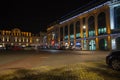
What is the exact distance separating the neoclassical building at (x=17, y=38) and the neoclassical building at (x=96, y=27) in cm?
4837

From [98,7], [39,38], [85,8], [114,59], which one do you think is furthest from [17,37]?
[114,59]

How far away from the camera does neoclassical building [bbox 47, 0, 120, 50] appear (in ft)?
172

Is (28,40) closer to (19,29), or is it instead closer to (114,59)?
(19,29)

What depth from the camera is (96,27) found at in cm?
6078

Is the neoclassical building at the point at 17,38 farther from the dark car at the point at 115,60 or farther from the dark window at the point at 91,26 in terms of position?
the dark car at the point at 115,60

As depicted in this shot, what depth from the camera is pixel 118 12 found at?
51.6 meters

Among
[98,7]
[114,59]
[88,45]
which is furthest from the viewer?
[88,45]

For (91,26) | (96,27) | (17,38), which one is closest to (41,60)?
(96,27)

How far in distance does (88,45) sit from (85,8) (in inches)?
531

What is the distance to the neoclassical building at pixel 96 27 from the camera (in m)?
52.4

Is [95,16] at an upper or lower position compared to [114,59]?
upper

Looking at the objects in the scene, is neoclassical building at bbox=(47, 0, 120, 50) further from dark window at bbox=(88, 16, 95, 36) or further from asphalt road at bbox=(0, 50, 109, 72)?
asphalt road at bbox=(0, 50, 109, 72)

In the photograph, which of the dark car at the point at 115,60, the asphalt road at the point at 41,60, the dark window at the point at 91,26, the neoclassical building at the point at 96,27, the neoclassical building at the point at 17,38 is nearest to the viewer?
the dark car at the point at 115,60

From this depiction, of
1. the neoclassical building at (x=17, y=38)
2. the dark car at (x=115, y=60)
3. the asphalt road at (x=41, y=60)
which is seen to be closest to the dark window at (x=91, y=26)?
the asphalt road at (x=41, y=60)
